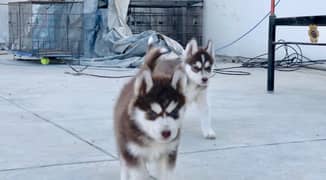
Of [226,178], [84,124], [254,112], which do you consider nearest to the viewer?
[226,178]

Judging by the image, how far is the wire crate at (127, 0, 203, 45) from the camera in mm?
11656

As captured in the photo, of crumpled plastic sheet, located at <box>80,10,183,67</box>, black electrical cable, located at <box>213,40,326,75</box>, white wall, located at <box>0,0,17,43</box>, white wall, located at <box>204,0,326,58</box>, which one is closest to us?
black electrical cable, located at <box>213,40,326,75</box>

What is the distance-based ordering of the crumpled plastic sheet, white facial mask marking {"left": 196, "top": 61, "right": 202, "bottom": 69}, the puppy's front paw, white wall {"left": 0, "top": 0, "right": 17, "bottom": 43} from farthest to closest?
1. white wall {"left": 0, "top": 0, "right": 17, "bottom": 43}
2. the crumpled plastic sheet
3. the puppy's front paw
4. white facial mask marking {"left": 196, "top": 61, "right": 202, "bottom": 69}

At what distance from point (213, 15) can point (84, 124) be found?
710 centimetres

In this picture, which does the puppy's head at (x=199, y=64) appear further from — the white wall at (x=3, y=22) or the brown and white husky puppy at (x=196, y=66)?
the white wall at (x=3, y=22)

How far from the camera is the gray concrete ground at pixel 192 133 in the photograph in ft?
11.2

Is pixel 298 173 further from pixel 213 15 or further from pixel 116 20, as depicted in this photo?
pixel 213 15

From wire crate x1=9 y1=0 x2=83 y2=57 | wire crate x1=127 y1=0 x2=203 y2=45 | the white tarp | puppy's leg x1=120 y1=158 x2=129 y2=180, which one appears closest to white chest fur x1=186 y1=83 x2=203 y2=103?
puppy's leg x1=120 y1=158 x2=129 y2=180

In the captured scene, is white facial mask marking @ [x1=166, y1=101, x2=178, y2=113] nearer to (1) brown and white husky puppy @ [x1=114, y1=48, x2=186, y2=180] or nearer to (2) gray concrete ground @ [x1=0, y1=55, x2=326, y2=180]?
(1) brown and white husky puppy @ [x1=114, y1=48, x2=186, y2=180]

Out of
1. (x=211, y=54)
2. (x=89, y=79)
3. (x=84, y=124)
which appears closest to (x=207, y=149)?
(x=211, y=54)

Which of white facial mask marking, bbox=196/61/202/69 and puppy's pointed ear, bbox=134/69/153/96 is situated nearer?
puppy's pointed ear, bbox=134/69/153/96

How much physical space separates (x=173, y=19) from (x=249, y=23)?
5.92 feet

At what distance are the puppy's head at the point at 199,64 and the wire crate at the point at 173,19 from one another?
7541mm

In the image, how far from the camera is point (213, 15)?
37.7 feet
